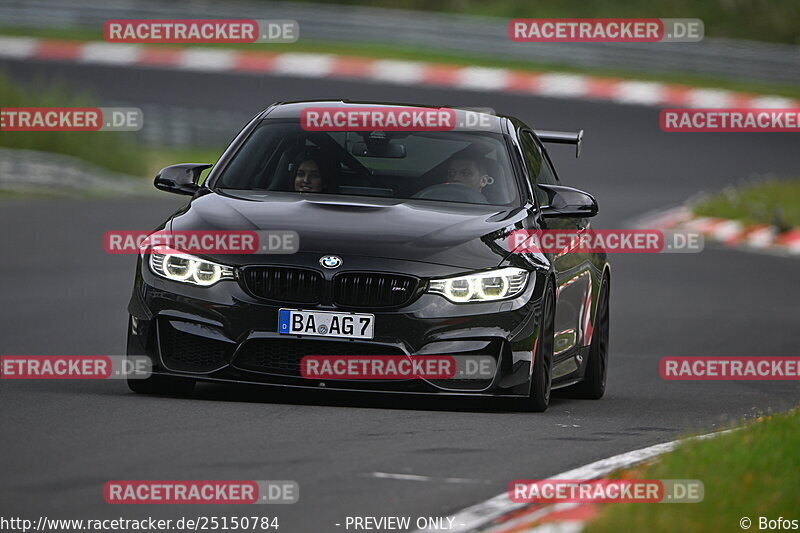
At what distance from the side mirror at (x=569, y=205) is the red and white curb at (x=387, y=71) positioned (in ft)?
92.4

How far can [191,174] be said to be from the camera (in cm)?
947

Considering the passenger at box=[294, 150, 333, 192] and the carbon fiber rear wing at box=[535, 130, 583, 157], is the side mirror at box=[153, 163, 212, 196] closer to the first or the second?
the passenger at box=[294, 150, 333, 192]

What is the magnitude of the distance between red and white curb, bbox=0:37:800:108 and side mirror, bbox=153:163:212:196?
28.5 metres

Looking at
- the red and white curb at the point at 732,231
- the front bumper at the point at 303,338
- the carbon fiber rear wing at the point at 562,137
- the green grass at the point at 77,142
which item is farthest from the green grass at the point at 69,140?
the front bumper at the point at 303,338

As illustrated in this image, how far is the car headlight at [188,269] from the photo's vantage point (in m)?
8.34

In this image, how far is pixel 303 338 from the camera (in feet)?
27.1

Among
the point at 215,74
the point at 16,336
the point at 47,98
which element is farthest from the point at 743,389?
the point at 215,74

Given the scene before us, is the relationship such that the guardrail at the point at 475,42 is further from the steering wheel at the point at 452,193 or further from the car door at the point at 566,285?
the steering wheel at the point at 452,193

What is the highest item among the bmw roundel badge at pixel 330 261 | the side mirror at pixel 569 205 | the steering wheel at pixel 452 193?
the steering wheel at pixel 452 193

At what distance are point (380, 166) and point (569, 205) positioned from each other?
1008 millimetres

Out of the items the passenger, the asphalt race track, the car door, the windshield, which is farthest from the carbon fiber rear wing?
the passenger

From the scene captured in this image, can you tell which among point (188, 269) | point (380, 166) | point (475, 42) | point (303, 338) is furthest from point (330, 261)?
point (475, 42)

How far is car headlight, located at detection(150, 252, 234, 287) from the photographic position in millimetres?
8336

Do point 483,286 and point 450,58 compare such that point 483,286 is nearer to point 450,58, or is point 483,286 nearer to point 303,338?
point 303,338
